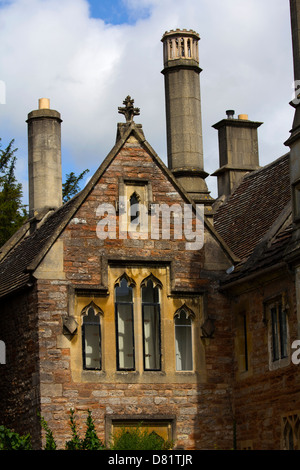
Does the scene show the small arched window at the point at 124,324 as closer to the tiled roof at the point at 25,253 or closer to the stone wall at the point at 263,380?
the tiled roof at the point at 25,253

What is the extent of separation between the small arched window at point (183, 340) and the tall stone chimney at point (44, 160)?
19.9ft

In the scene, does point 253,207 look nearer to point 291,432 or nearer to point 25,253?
point 25,253

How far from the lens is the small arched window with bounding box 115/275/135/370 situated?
25547 millimetres

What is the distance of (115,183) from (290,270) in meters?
4.59

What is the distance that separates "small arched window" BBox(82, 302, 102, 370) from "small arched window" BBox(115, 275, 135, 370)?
15.6 inches

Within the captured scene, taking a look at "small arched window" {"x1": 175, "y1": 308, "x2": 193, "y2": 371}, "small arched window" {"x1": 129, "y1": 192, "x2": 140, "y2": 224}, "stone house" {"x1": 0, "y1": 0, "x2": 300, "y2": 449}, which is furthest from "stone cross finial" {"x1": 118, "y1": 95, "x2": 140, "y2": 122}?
"small arched window" {"x1": 175, "y1": 308, "x2": 193, "y2": 371}

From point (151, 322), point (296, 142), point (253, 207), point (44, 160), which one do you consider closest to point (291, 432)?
point (151, 322)

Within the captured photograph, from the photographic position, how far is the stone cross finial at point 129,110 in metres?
26.9

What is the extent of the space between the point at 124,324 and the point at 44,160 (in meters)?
6.47

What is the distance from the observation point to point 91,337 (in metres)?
25.4

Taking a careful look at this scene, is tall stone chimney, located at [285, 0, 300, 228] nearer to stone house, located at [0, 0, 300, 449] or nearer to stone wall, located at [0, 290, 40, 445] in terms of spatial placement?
stone house, located at [0, 0, 300, 449]

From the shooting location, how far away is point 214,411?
2564 centimetres

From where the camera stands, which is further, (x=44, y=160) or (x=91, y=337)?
(x=44, y=160)
